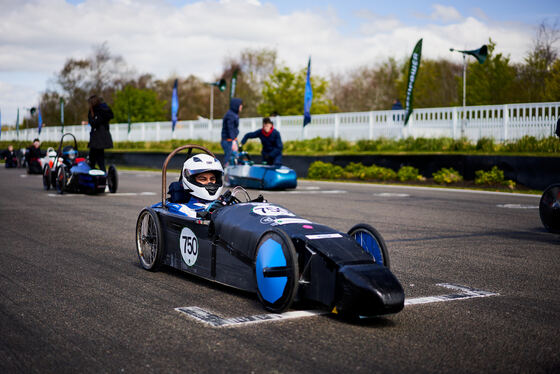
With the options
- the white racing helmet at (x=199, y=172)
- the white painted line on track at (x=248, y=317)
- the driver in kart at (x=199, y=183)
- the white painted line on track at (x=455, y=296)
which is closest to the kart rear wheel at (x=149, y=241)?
the driver in kart at (x=199, y=183)

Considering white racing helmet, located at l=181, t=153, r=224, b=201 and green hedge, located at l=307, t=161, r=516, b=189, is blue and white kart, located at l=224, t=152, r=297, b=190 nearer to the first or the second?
green hedge, located at l=307, t=161, r=516, b=189

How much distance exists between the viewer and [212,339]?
3996mm

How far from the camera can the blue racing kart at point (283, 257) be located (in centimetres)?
418

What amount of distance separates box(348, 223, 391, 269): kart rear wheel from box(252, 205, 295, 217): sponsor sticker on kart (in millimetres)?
545

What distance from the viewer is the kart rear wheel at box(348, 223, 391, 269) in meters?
4.86

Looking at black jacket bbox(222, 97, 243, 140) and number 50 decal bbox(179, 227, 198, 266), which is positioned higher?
black jacket bbox(222, 97, 243, 140)

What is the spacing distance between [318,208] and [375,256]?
281 inches

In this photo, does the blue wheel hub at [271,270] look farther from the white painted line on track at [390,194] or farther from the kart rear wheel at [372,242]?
the white painted line on track at [390,194]

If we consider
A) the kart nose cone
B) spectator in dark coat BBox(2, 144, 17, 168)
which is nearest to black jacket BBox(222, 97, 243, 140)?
the kart nose cone

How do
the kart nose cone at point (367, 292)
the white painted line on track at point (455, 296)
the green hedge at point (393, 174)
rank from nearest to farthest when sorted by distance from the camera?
the kart nose cone at point (367, 292) → the white painted line on track at point (455, 296) → the green hedge at point (393, 174)

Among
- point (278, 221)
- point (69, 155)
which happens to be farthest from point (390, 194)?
point (278, 221)

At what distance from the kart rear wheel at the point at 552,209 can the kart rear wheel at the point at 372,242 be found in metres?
4.98

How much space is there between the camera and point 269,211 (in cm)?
522

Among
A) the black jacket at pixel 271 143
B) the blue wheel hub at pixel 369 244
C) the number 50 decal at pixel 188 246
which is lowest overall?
the number 50 decal at pixel 188 246
